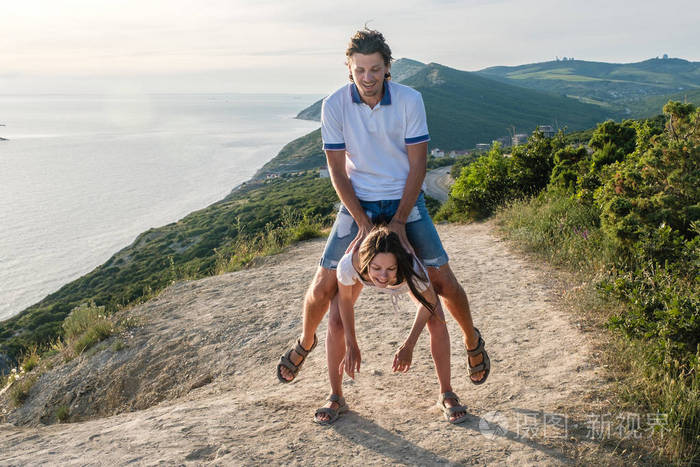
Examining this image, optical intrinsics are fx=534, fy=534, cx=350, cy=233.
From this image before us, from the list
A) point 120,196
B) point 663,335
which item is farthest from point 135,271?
point 120,196

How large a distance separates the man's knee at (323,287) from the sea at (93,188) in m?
38.6

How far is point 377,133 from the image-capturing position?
3.04 meters

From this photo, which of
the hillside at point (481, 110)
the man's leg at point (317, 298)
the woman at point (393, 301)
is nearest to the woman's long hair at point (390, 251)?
the woman at point (393, 301)

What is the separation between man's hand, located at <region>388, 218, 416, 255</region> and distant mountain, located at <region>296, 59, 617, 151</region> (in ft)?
310

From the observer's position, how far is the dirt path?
300 centimetres

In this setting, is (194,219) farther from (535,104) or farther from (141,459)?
(535,104)

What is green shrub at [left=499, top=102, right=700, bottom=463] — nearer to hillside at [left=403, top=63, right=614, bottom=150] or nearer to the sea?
the sea

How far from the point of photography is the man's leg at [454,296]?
310cm

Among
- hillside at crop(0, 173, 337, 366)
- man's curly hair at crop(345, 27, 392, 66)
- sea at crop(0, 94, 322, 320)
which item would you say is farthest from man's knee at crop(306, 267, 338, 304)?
A: sea at crop(0, 94, 322, 320)

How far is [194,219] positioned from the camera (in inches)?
1860

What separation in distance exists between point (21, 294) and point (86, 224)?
2004 centimetres

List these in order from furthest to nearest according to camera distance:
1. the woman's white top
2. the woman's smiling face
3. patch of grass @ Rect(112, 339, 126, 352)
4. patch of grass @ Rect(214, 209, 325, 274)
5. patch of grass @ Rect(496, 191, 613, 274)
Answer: patch of grass @ Rect(214, 209, 325, 274) < patch of grass @ Rect(112, 339, 126, 352) < patch of grass @ Rect(496, 191, 613, 274) < the woman's white top < the woman's smiling face

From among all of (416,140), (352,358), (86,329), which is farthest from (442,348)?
(86,329)

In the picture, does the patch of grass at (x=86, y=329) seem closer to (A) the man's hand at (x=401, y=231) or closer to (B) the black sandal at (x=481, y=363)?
(B) the black sandal at (x=481, y=363)
